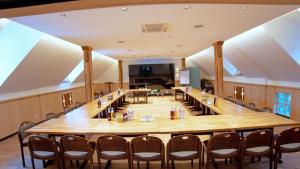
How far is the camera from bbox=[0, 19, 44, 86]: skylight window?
4355 mm

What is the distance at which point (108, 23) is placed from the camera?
3.75 metres

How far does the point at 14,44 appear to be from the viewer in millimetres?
4688

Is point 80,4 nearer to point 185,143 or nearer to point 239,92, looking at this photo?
point 185,143

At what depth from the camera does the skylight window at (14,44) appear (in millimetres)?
4355

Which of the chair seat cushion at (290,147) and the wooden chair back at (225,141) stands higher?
the wooden chair back at (225,141)

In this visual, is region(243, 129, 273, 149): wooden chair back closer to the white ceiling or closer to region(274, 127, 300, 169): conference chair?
region(274, 127, 300, 169): conference chair

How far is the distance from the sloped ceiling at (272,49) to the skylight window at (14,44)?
5.45 meters

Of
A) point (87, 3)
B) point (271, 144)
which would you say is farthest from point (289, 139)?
point (87, 3)

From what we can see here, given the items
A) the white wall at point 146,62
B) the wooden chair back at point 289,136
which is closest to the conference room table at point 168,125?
the wooden chair back at point 289,136

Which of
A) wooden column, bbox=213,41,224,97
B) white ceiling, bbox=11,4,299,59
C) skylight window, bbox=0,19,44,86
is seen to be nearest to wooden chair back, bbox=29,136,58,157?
white ceiling, bbox=11,4,299,59

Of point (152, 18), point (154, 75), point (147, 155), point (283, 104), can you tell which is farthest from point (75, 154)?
point (154, 75)

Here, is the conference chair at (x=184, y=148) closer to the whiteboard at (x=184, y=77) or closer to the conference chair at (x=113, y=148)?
the conference chair at (x=113, y=148)

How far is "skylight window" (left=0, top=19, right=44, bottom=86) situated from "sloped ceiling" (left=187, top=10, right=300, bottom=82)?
5.45 m

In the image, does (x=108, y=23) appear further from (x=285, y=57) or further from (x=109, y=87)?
(x=109, y=87)
